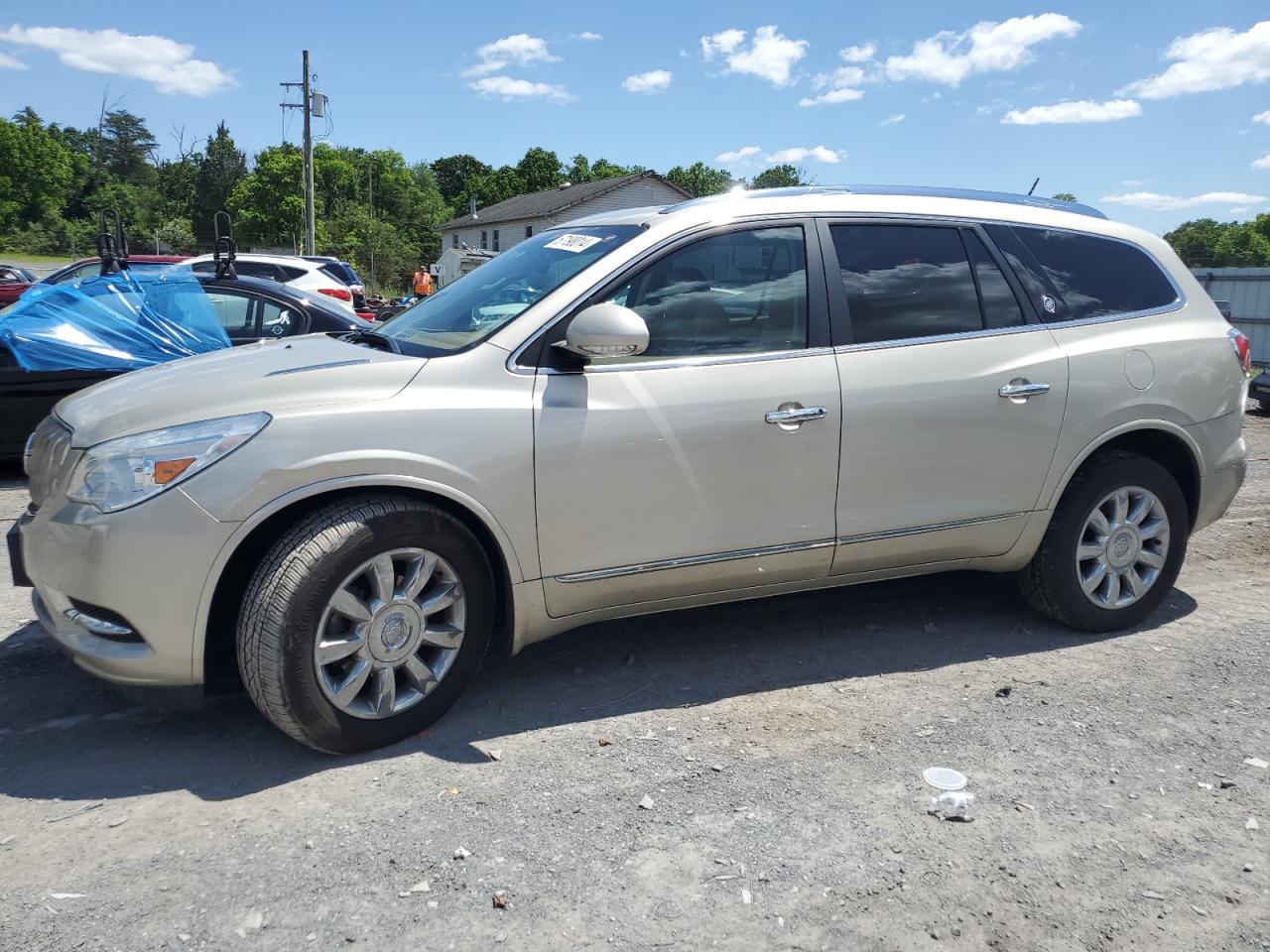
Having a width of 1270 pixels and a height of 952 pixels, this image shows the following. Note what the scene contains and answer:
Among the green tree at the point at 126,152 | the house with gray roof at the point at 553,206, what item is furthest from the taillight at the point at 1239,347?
the green tree at the point at 126,152

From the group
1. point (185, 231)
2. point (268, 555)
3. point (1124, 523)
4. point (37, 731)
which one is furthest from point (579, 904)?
point (185, 231)

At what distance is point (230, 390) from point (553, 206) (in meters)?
52.3

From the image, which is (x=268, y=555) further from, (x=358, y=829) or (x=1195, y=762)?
(x=1195, y=762)

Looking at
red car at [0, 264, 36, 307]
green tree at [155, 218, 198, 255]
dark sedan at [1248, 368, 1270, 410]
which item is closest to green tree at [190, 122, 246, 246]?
green tree at [155, 218, 198, 255]

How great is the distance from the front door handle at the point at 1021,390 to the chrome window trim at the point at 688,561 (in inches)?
38.0

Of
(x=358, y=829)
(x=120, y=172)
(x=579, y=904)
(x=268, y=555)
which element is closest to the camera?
(x=579, y=904)

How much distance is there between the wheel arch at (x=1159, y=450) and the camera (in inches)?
169

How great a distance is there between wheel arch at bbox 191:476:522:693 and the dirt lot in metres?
0.37

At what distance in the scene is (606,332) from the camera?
3.34m

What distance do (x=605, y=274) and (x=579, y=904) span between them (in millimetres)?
2107

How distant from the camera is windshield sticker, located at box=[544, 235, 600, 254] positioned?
3.89m

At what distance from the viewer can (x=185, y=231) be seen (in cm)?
7412

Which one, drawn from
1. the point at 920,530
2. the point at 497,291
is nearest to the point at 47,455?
the point at 497,291

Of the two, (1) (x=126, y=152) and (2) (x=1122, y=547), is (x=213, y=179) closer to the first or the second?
(1) (x=126, y=152)
